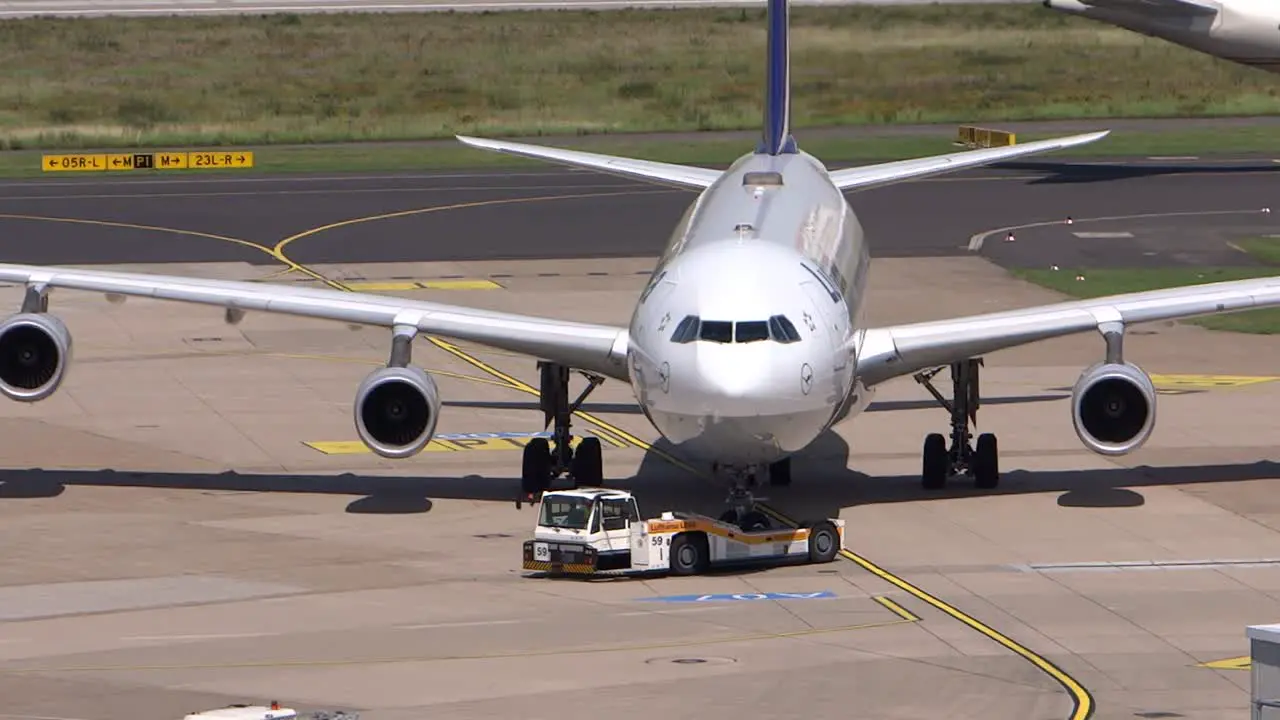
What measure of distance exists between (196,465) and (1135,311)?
51.0 feet

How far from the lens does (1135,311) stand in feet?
116

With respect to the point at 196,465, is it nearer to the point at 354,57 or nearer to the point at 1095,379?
the point at 1095,379

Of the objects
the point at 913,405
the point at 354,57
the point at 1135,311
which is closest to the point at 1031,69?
the point at 354,57

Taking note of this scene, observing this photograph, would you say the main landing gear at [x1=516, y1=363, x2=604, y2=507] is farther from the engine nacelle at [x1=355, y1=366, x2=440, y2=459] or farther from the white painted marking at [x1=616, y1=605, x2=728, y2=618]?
the white painted marking at [x1=616, y1=605, x2=728, y2=618]

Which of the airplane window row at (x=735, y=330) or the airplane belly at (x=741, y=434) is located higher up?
the airplane window row at (x=735, y=330)

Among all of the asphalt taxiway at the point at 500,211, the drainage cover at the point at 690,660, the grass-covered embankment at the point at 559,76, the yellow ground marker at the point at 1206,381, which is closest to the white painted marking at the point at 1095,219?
the asphalt taxiway at the point at 500,211

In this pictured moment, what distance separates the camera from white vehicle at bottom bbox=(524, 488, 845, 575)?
3092 cm

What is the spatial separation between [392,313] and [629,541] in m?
6.88

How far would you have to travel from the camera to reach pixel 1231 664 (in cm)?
2581

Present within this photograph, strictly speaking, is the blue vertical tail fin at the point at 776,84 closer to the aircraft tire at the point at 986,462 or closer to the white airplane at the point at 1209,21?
the aircraft tire at the point at 986,462

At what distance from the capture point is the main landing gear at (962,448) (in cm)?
3684

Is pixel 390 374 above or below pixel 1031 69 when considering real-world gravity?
below

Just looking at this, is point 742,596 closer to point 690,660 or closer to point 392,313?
point 690,660

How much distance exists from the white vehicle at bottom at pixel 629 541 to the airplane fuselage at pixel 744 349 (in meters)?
1.08
